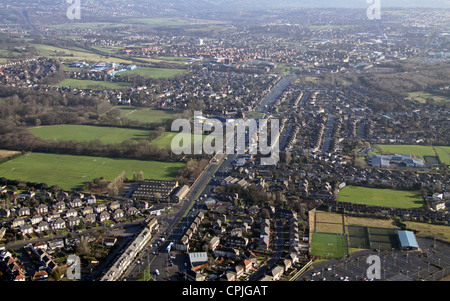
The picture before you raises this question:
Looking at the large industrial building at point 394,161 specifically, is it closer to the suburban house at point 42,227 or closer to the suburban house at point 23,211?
the suburban house at point 42,227

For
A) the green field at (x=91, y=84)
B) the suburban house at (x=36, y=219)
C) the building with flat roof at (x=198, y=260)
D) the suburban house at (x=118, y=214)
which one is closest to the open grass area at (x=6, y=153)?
the suburban house at (x=36, y=219)

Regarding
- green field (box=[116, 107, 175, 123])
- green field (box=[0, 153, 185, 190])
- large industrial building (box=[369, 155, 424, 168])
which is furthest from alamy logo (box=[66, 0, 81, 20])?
large industrial building (box=[369, 155, 424, 168])

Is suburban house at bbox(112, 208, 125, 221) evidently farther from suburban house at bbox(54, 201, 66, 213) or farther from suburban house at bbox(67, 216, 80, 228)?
suburban house at bbox(54, 201, 66, 213)

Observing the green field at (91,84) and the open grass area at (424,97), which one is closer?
the open grass area at (424,97)

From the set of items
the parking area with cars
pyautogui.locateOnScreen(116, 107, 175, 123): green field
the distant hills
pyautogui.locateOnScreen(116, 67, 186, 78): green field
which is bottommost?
the parking area with cars

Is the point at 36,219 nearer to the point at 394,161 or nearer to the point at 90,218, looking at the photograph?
the point at 90,218

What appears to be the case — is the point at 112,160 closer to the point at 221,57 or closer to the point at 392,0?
the point at 221,57

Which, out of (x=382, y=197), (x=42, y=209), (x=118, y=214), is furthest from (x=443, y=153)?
A: (x=42, y=209)

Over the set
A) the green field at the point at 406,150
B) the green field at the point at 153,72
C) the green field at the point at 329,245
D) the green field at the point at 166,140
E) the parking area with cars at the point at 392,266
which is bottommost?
the parking area with cars at the point at 392,266
